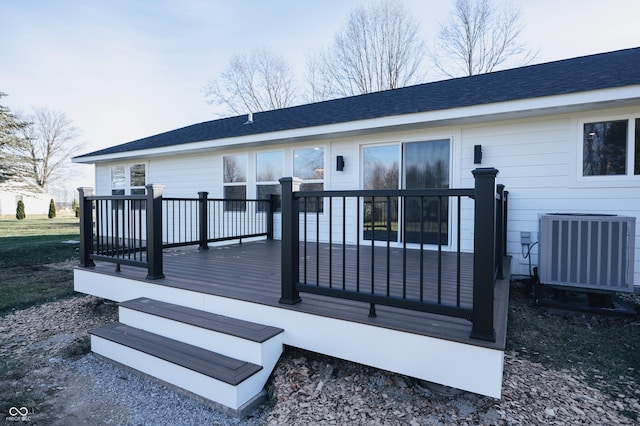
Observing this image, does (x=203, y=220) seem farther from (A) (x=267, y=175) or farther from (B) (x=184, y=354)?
(B) (x=184, y=354)

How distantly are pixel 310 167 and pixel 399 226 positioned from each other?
2.01 m

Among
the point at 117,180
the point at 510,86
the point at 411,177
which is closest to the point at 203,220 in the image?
the point at 411,177

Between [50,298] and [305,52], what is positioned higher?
[305,52]

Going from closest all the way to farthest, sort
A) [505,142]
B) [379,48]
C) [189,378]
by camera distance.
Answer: [189,378] < [505,142] < [379,48]

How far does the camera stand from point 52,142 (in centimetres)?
2791

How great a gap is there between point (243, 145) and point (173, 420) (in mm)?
5468

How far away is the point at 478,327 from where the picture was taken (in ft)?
6.26

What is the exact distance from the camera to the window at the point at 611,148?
4.10 metres

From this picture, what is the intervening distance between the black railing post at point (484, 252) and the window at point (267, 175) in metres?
5.25

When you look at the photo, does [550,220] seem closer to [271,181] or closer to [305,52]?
[271,181]

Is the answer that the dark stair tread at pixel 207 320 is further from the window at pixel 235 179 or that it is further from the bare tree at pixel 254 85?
the bare tree at pixel 254 85

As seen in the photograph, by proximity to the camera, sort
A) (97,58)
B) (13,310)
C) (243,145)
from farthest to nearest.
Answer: (97,58) < (243,145) < (13,310)

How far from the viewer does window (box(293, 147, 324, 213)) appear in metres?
6.37

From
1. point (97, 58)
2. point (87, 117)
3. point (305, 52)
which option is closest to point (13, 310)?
point (97, 58)
